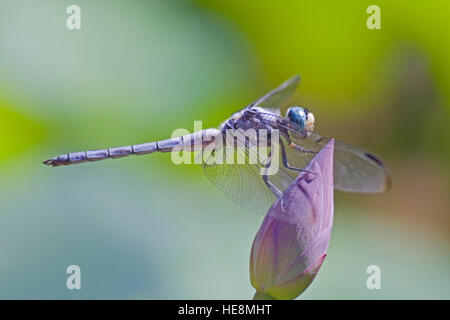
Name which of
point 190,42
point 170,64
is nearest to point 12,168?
point 170,64

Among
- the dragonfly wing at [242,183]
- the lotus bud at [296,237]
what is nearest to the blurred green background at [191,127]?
the dragonfly wing at [242,183]

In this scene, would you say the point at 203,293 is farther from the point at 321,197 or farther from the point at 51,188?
the point at 321,197

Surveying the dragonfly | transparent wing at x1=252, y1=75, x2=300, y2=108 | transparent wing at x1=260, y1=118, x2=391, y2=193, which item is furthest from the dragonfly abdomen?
transparent wing at x1=260, y1=118, x2=391, y2=193

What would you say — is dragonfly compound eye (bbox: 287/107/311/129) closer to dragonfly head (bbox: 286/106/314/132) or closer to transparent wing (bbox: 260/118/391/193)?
dragonfly head (bbox: 286/106/314/132)

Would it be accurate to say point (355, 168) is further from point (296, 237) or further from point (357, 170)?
point (296, 237)

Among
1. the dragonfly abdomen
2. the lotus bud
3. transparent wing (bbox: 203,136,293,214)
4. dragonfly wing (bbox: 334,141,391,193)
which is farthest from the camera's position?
the dragonfly abdomen

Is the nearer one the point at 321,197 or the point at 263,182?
the point at 321,197
